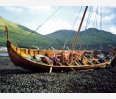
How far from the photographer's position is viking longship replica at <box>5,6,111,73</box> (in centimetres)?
1909

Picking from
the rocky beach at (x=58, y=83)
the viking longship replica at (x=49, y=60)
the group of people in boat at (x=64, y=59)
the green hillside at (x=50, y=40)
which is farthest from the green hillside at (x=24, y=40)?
the rocky beach at (x=58, y=83)

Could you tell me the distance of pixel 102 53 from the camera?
26672mm

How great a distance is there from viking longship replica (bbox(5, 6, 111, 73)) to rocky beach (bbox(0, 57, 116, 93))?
0.65 m

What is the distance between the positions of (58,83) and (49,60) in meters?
3.97

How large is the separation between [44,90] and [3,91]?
239 centimetres

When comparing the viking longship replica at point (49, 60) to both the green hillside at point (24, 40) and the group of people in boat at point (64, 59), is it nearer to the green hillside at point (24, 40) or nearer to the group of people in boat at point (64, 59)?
the group of people in boat at point (64, 59)

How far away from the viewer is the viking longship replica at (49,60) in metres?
19.1

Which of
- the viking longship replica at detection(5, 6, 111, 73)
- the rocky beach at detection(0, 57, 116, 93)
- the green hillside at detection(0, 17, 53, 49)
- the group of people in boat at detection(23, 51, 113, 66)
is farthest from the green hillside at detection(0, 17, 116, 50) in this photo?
the rocky beach at detection(0, 57, 116, 93)

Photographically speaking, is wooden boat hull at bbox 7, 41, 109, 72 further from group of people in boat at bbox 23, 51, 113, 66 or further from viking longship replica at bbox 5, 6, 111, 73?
group of people in boat at bbox 23, 51, 113, 66

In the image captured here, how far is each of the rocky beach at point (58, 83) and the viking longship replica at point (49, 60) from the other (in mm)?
652
